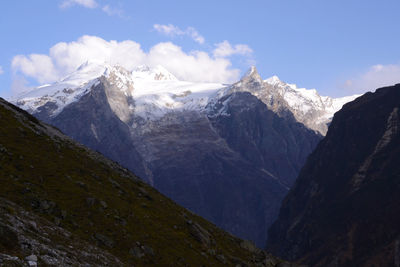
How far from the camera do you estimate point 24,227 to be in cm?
4072

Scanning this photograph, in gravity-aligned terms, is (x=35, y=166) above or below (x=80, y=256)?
above

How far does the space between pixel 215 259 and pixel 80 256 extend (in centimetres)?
3092

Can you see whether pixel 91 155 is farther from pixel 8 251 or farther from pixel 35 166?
pixel 8 251

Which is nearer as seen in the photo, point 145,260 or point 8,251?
point 8,251

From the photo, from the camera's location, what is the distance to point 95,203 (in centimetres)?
6178

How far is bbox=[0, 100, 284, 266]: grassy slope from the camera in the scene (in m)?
54.9

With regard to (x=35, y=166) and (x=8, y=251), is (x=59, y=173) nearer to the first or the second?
(x=35, y=166)

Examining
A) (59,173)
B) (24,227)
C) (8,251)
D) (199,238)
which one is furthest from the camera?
(199,238)

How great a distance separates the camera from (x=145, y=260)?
55.6 metres

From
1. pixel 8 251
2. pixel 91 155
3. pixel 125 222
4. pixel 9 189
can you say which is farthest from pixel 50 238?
pixel 91 155

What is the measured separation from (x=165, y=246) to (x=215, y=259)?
1029 cm

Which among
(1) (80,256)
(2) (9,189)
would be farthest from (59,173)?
(1) (80,256)

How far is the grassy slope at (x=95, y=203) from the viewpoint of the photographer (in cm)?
5488

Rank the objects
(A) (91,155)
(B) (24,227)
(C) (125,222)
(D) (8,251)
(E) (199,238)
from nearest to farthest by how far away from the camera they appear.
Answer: (D) (8,251), (B) (24,227), (C) (125,222), (E) (199,238), (A) (91,155)
